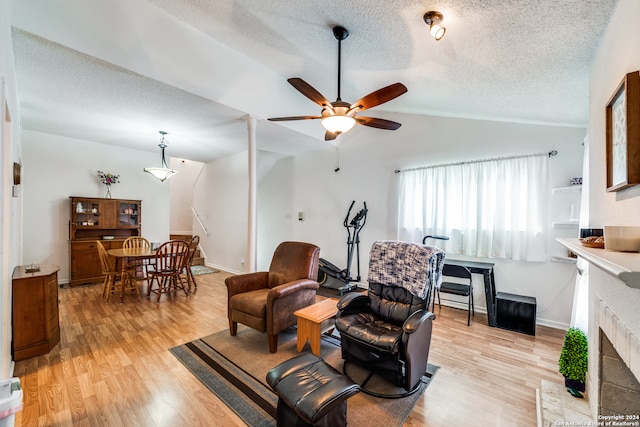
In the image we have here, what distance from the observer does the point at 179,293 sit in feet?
14.8

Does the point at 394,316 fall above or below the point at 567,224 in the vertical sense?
below

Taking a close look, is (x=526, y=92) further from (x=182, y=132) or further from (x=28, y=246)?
(x=28, y=246)

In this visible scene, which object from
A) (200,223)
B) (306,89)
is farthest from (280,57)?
(200,223)

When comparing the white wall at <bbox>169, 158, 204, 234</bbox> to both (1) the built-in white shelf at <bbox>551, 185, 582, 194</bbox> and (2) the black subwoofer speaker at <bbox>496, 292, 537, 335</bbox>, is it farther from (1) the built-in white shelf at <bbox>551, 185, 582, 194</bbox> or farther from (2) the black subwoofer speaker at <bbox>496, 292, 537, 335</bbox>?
(1) the built-in white shelf at <bbox>551, 185, 582, 194</bbox>

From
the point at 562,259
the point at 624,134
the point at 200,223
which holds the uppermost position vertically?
the point at 624,134

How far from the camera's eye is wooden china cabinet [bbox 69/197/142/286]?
4797 mm

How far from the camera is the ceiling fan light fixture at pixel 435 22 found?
5.90ft

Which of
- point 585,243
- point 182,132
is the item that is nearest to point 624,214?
point 585,243

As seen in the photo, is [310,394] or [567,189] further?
[567,189]

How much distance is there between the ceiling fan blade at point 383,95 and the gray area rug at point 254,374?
7.89 ft

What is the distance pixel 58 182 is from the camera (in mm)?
4828

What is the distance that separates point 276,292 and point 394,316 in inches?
44.9

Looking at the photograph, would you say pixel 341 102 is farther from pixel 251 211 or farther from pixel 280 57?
pixel 251 211

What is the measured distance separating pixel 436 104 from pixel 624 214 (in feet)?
8.99
